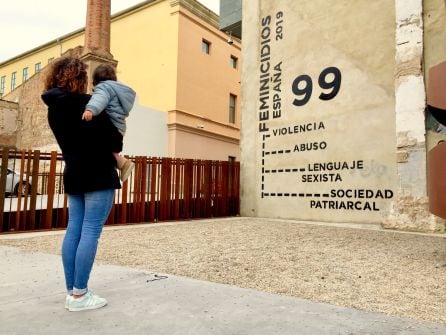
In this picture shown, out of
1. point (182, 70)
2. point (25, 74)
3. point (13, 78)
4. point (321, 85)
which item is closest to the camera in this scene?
point (321, 85)

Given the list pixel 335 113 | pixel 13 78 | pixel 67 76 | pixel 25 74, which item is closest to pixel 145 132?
pixel 335 113

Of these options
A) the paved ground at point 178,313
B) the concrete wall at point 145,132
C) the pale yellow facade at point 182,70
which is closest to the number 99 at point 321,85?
the paved ground at point 178,313

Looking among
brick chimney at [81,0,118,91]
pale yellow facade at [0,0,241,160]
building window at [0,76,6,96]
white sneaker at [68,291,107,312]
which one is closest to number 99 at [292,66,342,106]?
white sneaker at [68,291,107,312]

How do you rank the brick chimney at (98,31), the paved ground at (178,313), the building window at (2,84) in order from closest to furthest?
1. the paved ground at (178,313)
2. the brick chimney at (98,31)
3. the building window at (2,84)

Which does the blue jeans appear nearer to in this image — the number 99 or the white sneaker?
the white sneaker

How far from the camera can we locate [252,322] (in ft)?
7.13

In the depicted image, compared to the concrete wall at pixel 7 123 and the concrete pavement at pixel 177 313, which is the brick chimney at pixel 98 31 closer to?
the concrete wall at pixel 7 123

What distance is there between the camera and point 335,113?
8.22 m

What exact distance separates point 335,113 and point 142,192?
4.90 metres

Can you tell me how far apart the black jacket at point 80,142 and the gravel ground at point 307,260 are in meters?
1.59

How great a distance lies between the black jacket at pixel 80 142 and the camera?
7.82ft

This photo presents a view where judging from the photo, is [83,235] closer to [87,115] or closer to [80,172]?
[80,172]

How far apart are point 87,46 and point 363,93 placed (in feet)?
42.4

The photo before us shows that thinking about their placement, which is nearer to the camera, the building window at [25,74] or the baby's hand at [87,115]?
the baby's hand at [87,115]
